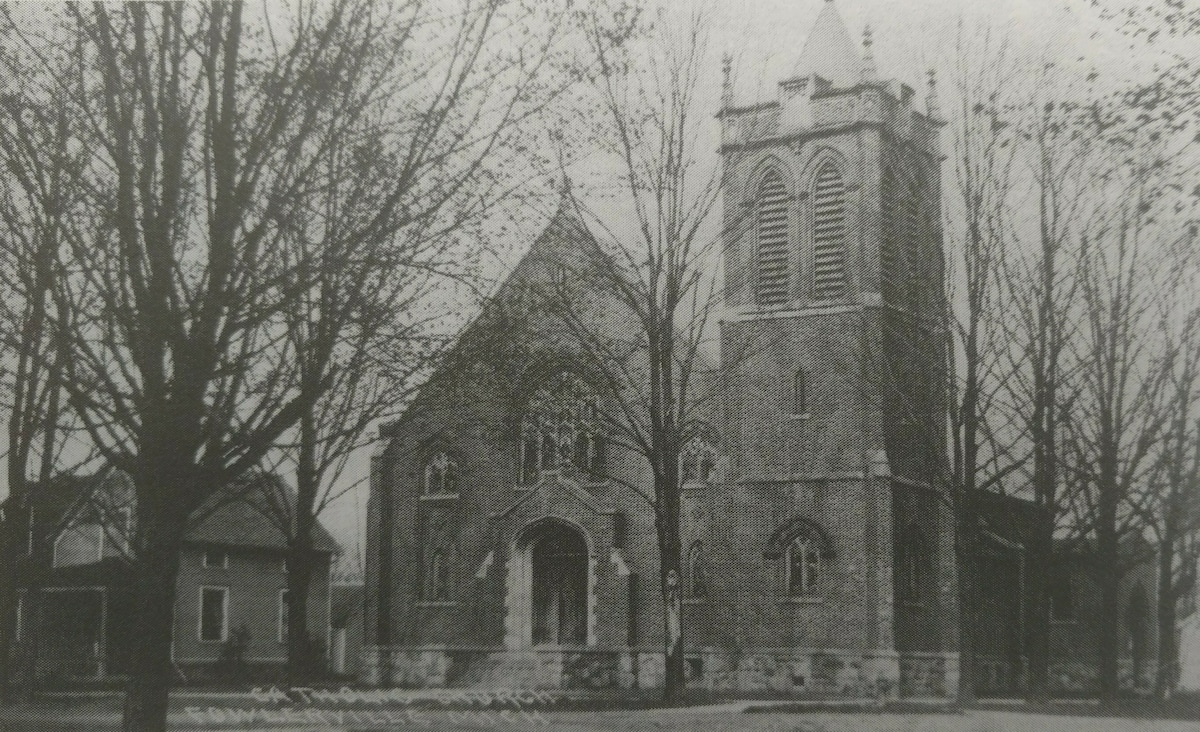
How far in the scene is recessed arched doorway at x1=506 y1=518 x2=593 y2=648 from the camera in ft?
109

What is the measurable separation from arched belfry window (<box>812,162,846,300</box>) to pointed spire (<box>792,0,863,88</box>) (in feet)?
7.66

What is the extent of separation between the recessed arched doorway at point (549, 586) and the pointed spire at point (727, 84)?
12379 millimetres

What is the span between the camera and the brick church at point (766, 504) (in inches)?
1184

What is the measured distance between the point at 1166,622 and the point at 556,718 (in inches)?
417

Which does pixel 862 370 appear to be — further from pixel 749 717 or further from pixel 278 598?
pixel 278 598

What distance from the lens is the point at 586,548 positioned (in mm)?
33625

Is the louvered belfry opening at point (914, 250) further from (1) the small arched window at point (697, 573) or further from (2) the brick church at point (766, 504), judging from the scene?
(1) the small arched window at point (697, 573)

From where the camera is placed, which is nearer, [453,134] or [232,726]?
[453,134]

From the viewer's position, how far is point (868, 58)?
25.3m

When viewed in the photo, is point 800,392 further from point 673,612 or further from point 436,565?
point 436,565

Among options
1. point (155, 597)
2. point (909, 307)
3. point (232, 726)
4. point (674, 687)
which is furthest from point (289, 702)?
point (909, 307)

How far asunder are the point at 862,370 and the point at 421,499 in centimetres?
1220

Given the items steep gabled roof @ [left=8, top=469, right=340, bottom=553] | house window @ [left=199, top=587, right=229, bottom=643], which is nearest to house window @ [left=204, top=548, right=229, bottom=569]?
steep gabled roof @ [left=8, top=469, right=340, bottom=553]

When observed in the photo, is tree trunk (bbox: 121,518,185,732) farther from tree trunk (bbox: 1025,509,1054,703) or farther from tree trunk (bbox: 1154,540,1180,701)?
tree trunk (bbox: 1025,509,1054,703)
